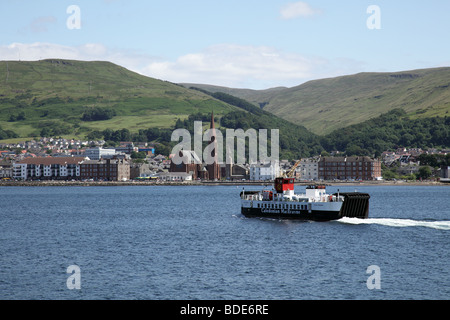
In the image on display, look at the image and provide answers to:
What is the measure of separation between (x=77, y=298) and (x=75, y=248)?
20753mm

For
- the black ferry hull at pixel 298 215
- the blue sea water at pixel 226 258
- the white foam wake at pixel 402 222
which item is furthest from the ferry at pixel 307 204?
the blue sea water at pixel 226 258

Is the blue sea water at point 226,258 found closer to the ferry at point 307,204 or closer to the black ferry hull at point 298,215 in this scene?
the black ferry hull at point 298,215

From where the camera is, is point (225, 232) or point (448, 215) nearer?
point (225, 232)

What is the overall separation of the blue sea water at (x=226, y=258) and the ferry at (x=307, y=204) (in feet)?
4.84

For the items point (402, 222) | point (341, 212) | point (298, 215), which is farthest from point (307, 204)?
point (402, 222)

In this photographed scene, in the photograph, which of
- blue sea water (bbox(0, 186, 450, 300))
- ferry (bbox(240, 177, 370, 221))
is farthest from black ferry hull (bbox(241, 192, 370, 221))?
blue sea water (bbox(0, 186, 450, 300))

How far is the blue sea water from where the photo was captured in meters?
41.2

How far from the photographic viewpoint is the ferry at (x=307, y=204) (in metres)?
76.6

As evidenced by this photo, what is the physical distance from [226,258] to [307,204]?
89.9 feet
